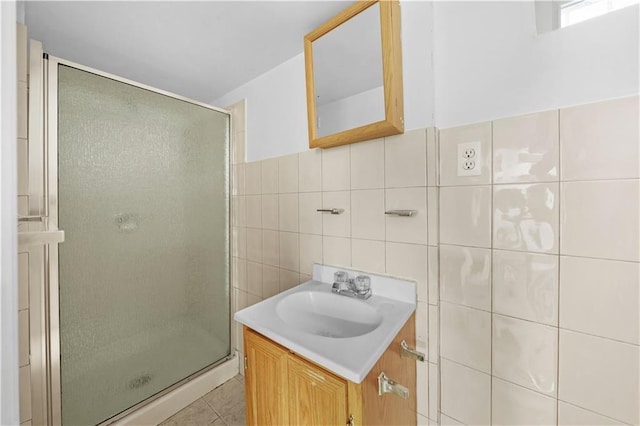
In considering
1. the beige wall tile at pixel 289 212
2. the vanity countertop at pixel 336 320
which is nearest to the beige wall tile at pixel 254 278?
the beige wall tile at pixel 289 212

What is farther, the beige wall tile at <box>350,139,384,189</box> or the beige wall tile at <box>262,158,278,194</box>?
the beige wall tile at <box>262,158,278,194</box>

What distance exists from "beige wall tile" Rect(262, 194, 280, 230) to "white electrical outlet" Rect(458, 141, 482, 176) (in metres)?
0.98

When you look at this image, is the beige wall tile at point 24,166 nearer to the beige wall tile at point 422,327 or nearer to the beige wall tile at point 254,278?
the beige wall tile at point 254,278

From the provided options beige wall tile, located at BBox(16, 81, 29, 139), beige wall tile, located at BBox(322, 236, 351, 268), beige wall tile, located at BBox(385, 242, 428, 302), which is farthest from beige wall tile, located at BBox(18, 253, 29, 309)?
beige wall tile, located at BBox(385, 242, 428, 302)

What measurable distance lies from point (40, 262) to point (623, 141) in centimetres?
205

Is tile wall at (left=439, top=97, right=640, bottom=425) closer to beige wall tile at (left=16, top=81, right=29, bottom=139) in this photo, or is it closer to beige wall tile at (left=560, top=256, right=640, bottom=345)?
beige wall tile at (left=560, top=256, right=640, bottom=345)

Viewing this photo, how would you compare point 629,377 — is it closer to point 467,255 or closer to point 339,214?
point 467,255

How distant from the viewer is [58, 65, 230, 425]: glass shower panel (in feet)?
3.81

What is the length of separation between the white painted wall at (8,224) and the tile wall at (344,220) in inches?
40.1

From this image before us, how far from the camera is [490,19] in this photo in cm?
88

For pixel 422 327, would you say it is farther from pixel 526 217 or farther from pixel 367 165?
pixel 367 165

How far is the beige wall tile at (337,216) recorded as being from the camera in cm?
122

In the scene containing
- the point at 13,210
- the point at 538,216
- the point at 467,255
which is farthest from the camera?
the point at 467,255

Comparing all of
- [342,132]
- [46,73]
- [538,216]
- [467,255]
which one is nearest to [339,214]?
[342,132]
